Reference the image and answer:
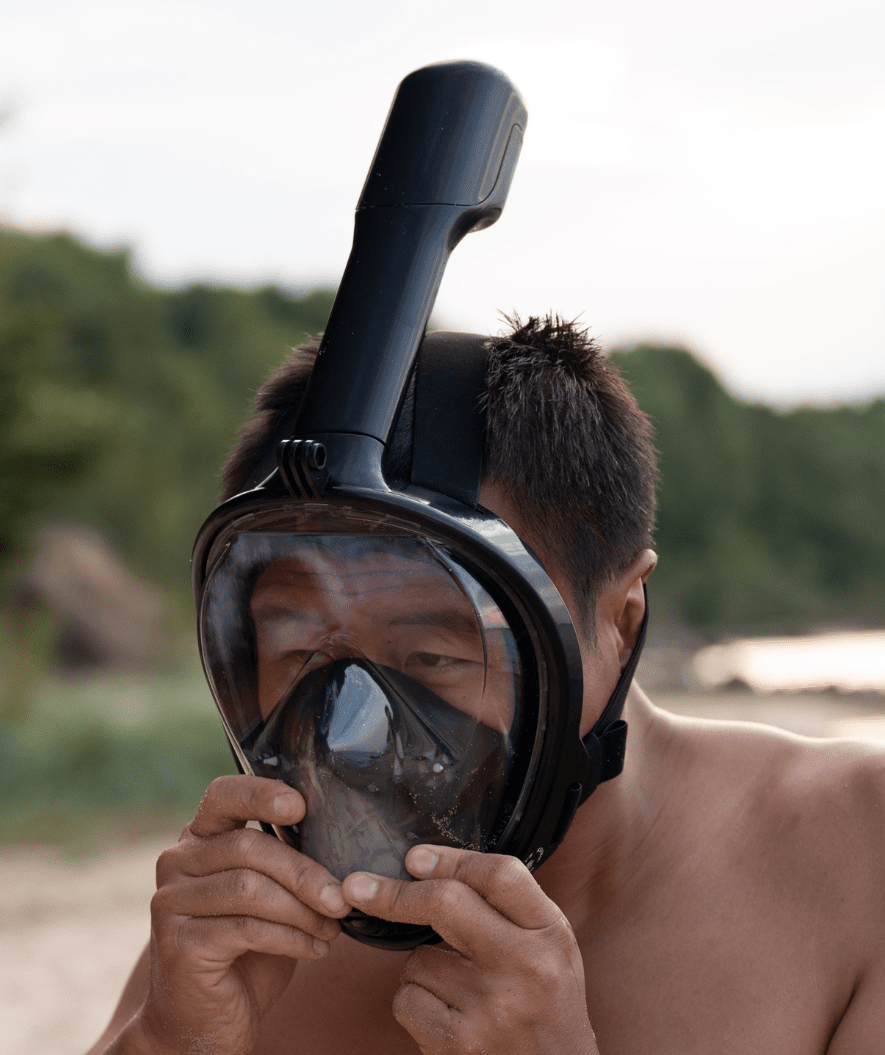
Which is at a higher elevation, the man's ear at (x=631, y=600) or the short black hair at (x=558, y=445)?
the short black hair at (x=558, y=445)

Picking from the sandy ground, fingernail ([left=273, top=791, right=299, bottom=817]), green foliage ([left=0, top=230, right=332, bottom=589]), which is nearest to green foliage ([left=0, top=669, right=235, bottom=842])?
the sandy ground

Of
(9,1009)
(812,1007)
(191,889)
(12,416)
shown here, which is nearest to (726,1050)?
(812,1007)

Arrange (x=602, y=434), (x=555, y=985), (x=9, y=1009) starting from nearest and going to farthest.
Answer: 1. (x=555, y=985)
2. (x=602, y=434)
3. (x=9, y=1009)

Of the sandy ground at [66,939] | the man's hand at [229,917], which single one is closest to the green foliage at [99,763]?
the sandy ground at [66,939]

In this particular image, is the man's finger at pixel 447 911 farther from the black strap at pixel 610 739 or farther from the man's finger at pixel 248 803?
the black strap at pixel 610 739

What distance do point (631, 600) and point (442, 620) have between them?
381 mm

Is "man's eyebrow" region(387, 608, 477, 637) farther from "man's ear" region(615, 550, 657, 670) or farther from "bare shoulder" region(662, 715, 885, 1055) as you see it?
"bare shoulder" region(662, 715, 885, 1055)

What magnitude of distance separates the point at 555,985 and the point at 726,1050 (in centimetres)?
32

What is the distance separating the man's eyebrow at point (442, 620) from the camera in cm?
133

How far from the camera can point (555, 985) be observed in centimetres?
121

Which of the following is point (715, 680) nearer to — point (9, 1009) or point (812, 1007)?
point (9, 1009)

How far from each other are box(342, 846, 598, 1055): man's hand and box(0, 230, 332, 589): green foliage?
11229mm

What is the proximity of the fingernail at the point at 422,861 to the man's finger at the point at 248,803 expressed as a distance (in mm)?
161

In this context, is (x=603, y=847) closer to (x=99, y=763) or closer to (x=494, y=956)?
(x=494, y=956)
